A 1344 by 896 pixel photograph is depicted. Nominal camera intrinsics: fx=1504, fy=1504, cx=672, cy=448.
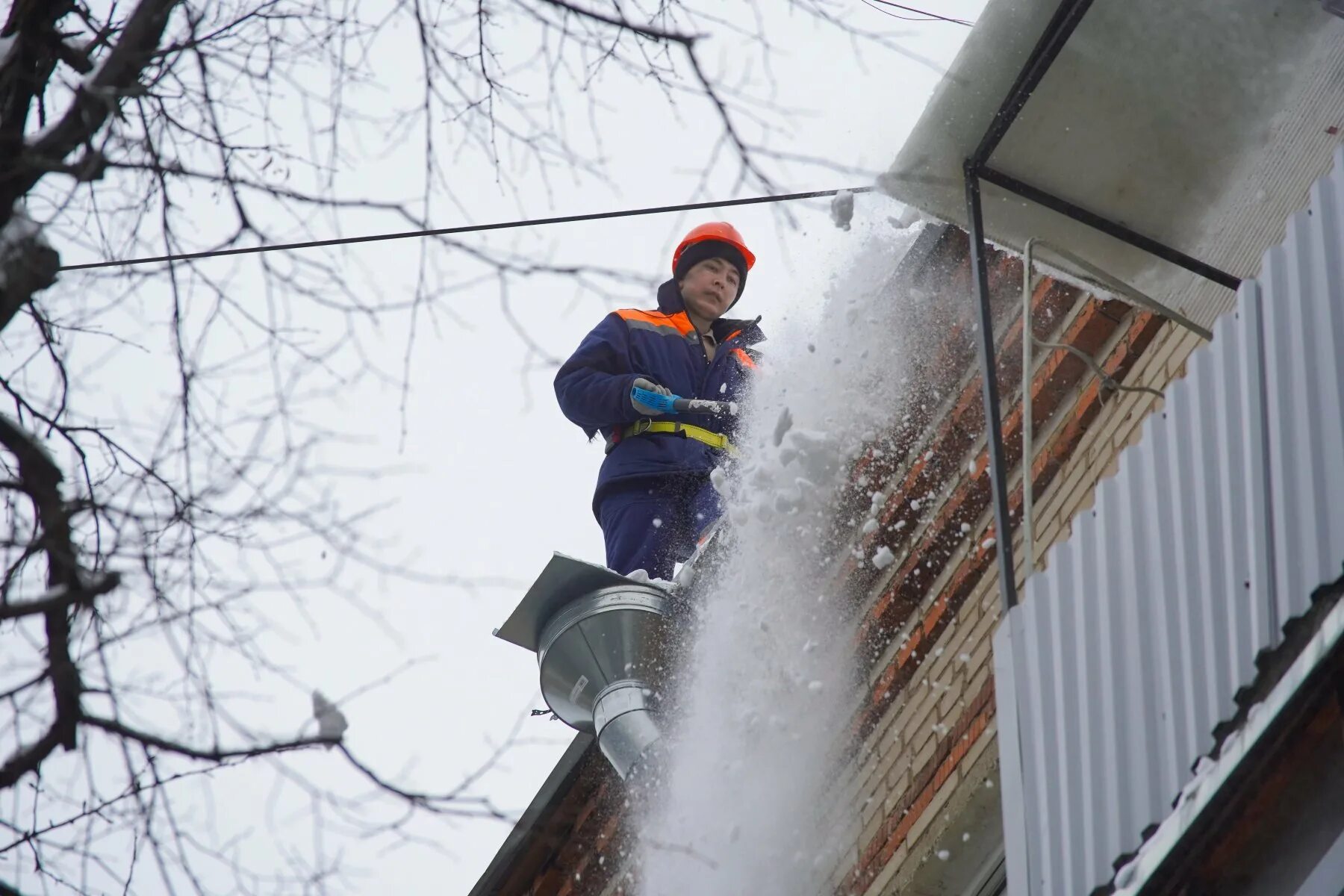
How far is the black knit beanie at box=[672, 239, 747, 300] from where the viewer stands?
23.1 feet

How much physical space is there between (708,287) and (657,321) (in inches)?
12.2

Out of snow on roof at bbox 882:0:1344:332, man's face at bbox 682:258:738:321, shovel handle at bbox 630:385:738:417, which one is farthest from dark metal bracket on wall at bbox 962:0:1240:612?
man's face at bbox 682:258:738:321

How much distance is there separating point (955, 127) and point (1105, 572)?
1.55 meters

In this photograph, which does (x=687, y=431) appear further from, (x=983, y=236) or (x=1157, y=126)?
(x=1157, y=126)

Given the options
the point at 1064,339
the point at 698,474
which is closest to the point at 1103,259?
the point at 1064,339

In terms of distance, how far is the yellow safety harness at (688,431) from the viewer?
654 centimetres

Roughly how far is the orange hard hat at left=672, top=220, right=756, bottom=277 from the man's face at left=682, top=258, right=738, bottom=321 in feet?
0.29

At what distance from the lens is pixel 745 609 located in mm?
5570

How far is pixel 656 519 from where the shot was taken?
21.4 feet

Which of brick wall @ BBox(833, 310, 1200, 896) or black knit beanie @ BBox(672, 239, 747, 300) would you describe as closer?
brick wall @ BBox(833, 310, 1200, 896)

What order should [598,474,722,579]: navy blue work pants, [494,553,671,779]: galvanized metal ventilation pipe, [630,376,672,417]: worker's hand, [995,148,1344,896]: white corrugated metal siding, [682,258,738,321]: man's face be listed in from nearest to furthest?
1. [995,148,1344,896]: white corrugated metal siding
2. [494,553,671,779]: galvanized metal ventilation pipe
3. [630,376,672,417]: worker's hand
4. [598,474,722,579]: navy blue work pants
5. [682,258,738,321]: man's face

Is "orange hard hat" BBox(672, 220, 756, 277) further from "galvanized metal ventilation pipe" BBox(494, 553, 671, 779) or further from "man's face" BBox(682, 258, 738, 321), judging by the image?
"galvanized metal ventilation pipe" BBox(494, 553, 671, 779)

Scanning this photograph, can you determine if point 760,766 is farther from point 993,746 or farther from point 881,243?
point 881,243

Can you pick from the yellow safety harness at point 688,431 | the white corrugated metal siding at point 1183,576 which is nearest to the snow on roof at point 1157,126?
the white corrugated metal siding at point 1183,576
